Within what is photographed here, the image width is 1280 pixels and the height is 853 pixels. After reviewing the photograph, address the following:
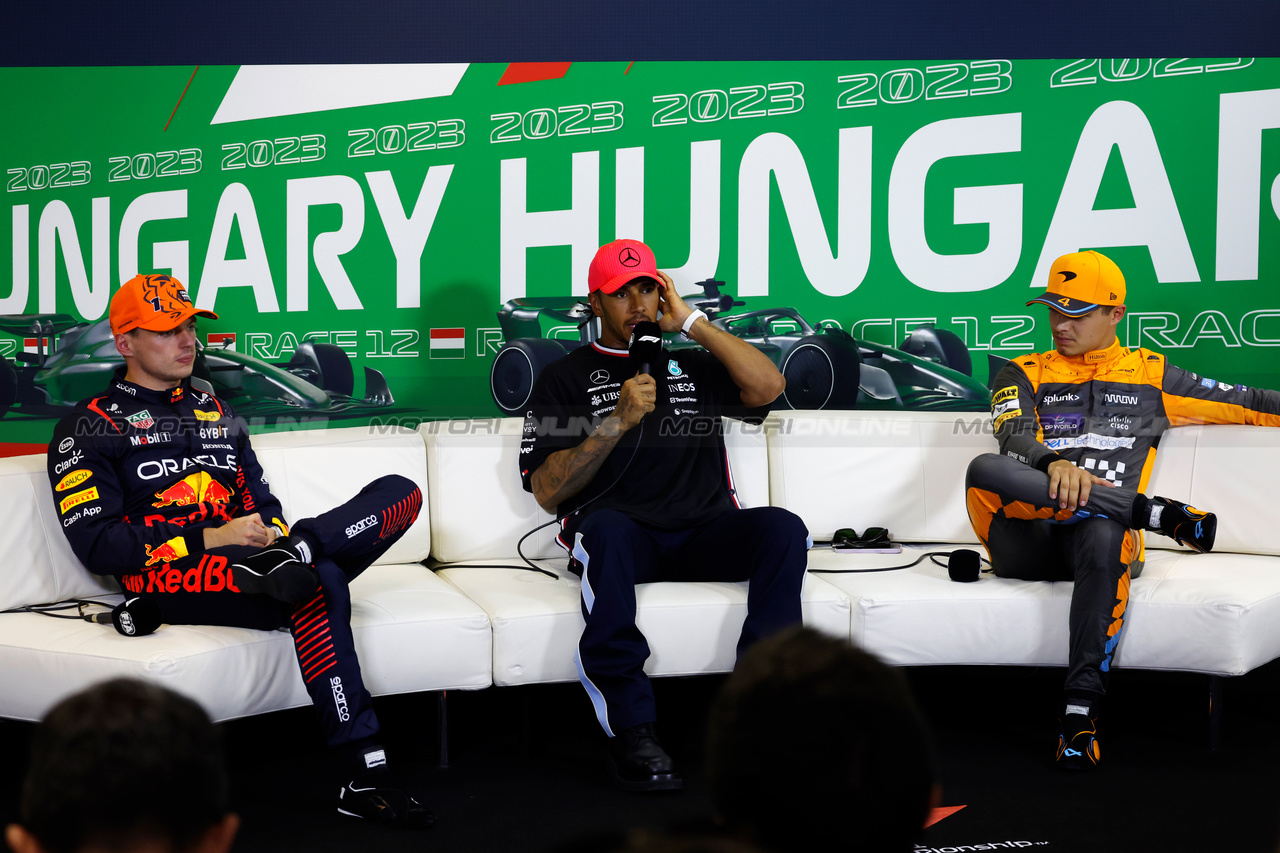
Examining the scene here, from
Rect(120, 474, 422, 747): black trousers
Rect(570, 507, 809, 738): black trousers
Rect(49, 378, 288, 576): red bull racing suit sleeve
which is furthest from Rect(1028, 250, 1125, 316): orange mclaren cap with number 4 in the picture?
Rect(49, 378, 288, 576): red bull racing suit sleeve

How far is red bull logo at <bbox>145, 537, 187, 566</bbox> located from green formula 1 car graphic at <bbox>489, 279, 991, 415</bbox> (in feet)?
4.68

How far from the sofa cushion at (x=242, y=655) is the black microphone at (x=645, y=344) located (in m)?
0.77

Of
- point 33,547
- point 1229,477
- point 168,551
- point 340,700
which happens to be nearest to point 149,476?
point 168,551

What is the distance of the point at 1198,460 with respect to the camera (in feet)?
9.62

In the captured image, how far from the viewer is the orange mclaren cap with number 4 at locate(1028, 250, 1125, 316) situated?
2793mm

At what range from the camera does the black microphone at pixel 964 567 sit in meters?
2.61

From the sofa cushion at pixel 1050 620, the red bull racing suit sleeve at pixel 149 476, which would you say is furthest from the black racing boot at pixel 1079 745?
the red bull racing suit sleeve at pixel 149 476

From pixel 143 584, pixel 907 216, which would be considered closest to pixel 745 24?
pixel 907 216

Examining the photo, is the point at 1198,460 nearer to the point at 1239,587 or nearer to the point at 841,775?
the point at 1239,587

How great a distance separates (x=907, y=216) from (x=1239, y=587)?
1.56m

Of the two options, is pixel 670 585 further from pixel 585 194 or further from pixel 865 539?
pixel 585 194

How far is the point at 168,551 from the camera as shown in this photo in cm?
229

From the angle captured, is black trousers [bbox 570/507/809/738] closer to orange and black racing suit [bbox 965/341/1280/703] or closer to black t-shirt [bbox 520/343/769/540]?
black t-shirt [bbox 520/343/769/540]

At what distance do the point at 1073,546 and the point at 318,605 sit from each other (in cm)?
179
